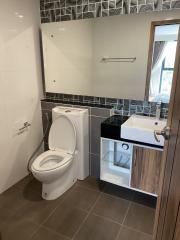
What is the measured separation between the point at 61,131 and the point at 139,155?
0.93 meters

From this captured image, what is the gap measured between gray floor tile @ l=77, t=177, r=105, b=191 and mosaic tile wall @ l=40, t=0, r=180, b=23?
74.6 inches

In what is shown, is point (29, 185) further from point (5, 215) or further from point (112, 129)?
point (112, 129)

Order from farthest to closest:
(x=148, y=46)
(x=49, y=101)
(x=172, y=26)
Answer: (x=49, y=101)
(x=148, y=46)
(x=172, y=26)

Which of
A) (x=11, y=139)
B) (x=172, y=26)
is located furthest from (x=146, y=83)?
(x=11, y=139)

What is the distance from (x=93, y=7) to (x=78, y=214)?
6.99 feet

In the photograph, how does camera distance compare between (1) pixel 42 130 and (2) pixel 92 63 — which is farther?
(1) pixel 42 130

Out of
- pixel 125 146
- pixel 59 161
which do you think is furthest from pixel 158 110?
pixel 59 161

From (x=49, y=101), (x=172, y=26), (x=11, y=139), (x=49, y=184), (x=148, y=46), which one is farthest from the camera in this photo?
(x=49, y=101)

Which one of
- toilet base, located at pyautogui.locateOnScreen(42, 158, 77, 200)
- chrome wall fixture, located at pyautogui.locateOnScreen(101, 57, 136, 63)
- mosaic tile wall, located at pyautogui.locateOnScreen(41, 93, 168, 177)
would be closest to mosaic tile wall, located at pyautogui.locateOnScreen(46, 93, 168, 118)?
mosaic tile wall, located at pyautogui.locateOnScreen(41, 93, 168, 177)

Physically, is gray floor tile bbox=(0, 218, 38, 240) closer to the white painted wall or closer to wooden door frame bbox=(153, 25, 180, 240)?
the white painted wall

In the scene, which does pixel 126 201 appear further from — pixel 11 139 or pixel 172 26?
pixel 172 26

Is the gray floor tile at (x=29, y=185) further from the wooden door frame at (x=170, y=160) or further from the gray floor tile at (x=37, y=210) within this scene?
the wooden door frame at (x=170, y=160)

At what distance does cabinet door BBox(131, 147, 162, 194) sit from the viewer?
174 centimetres

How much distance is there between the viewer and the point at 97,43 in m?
2.11
